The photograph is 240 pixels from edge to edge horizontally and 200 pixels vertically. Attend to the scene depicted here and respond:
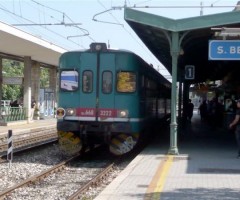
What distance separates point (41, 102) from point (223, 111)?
657 inches

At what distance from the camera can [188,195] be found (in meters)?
9.12

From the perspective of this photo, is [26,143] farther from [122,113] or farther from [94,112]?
[122,113]

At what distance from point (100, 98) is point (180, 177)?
471 centimetres

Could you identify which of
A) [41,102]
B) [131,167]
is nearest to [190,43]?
[131,167]

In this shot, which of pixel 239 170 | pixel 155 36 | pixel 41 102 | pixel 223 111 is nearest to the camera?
pixel 239 170

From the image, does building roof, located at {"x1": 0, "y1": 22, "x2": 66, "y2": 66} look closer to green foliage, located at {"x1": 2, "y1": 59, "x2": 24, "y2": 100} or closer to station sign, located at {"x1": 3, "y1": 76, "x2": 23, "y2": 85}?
station sign, located at {"x1": 3, "y1": 76, "x2": 23, "y2": 85}

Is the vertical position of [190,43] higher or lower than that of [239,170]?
higher

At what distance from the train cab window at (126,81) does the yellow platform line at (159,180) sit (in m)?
2.25

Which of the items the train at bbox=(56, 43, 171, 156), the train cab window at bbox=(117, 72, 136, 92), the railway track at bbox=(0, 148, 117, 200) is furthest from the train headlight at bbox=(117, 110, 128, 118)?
the railway track at bbox=(0, 148, 117, 200)

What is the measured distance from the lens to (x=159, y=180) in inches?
425

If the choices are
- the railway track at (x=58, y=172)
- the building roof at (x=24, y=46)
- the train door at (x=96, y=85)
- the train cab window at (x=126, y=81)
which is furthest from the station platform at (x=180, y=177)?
the building roof at (x=24, y=46)

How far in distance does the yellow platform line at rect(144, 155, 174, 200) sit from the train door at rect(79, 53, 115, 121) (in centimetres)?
233

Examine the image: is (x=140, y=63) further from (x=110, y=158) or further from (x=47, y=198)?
(x=47, y=198)

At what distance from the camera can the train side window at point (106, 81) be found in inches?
604
